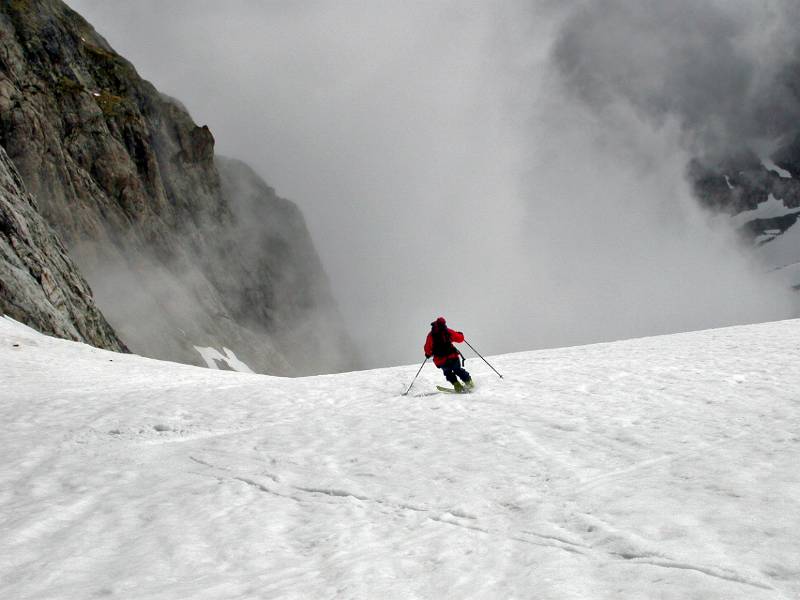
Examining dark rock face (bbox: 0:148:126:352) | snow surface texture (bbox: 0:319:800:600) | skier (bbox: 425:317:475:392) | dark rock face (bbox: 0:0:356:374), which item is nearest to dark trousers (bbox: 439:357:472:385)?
skier (bbox: 425:317:475:392)

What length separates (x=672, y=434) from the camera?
7.69m

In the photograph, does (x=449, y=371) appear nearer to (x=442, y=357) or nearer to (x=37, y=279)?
(x=442, y=357)

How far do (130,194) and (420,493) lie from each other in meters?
93.1

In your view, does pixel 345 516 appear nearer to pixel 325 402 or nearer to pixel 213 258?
pixel 325 402

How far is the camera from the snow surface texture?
436 cm

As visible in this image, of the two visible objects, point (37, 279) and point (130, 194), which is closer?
point (37, 279)

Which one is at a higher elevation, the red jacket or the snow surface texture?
the red jacket

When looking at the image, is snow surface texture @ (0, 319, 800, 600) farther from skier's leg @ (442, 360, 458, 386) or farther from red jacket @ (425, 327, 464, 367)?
red jacket @ (425, 327, 464, 367)

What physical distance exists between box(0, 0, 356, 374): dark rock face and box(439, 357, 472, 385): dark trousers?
65801 millimetres

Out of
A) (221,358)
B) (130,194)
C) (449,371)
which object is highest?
(130,194)

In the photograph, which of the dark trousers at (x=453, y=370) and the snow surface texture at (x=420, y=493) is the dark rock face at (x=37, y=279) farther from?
the dark trousers at (x=453, y=370)

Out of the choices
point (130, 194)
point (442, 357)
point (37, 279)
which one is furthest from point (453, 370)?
point (130, 194)

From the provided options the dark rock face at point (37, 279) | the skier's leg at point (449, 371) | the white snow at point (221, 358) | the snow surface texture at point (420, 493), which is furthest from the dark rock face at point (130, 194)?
the snow surface texture at point (420, 493)

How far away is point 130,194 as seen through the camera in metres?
86.0
